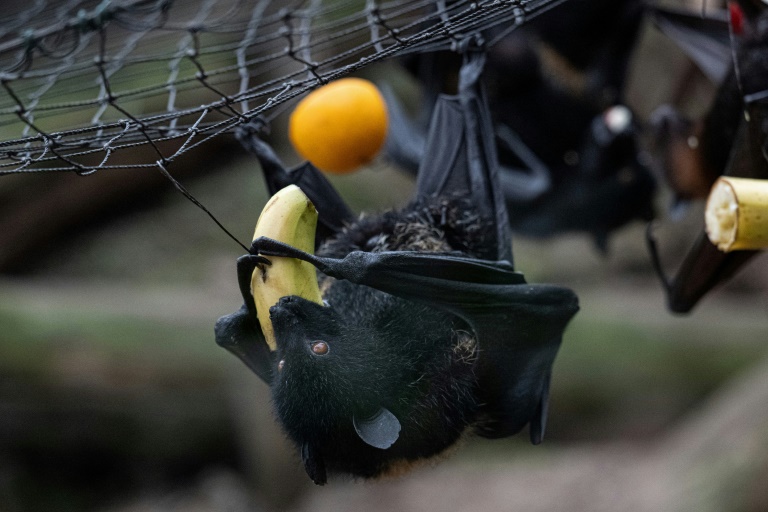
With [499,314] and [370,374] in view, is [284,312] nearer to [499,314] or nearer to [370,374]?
[370,374]

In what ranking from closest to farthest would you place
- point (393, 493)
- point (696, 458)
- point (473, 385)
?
point (473, 385) → point (696, 458) → point (393, 493)

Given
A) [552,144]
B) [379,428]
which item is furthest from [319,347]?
[552,144]

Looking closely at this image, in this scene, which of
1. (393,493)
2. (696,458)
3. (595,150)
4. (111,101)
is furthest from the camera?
(393,493)

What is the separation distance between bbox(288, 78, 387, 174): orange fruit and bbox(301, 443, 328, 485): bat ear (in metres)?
0.78

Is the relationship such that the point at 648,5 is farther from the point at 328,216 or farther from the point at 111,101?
→ the point at 111,101

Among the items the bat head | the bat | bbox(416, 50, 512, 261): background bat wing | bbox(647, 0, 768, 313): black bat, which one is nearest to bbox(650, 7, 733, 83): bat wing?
bbox(647, 0, 768, 313): black bat

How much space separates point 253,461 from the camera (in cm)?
422

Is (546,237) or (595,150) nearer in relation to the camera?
(595,150)

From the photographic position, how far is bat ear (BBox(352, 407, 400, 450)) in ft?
4.48

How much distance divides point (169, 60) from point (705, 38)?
1.42 meters

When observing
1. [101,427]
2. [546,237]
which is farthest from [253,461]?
[546,237]

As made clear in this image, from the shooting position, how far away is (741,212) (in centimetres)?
145

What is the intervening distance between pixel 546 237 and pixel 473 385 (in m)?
1.61

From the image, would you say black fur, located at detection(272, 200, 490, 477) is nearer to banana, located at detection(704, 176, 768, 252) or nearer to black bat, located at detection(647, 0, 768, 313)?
banana, located at detection(704, 176, 768, 252)
